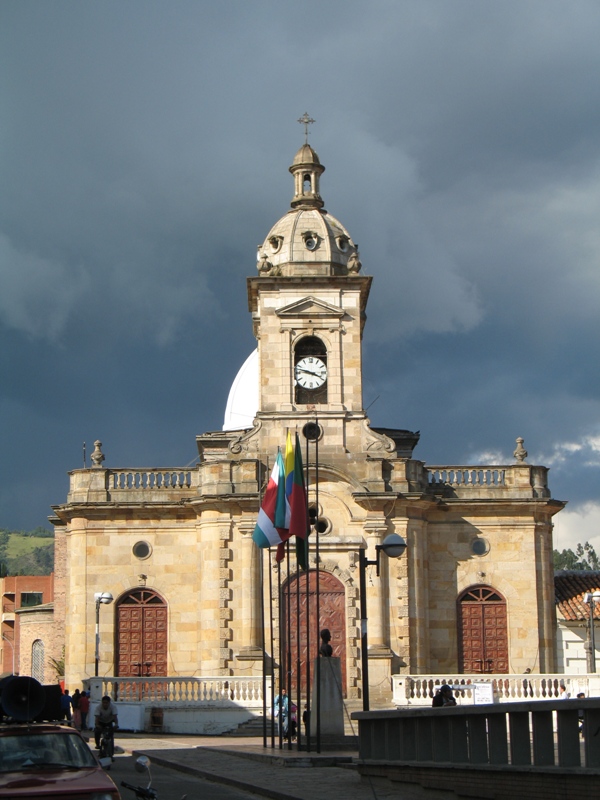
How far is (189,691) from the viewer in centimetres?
4000

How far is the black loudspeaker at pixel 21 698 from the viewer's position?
18.7 meters

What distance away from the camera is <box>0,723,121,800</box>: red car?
48.0 ft

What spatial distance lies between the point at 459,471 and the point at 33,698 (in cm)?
2945

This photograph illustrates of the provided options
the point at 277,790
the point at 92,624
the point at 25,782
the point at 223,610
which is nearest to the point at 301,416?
the point at 223,610

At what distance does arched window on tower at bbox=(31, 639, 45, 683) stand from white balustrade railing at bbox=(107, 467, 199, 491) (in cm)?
1998

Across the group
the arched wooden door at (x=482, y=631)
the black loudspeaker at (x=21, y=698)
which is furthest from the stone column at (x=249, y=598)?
the black loudspeaker at (x=21, y=698)

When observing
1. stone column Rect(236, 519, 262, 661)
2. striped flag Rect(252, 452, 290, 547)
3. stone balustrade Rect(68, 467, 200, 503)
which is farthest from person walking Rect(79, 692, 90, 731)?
striped flag Rect(252, 452, 290, 547)

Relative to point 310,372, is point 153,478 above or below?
below

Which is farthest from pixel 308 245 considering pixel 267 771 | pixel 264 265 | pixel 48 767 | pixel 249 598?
pixel 48 767

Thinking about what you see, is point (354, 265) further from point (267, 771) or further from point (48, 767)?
point (48, 767)

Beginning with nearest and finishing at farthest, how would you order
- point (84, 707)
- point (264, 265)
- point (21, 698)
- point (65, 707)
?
1. point (21, 698)
2. point (65, 707)
3. point (84, 707)
4. point (264, 265)

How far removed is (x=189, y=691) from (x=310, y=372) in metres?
12.1

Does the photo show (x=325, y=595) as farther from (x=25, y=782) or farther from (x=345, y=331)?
(x=25, y=782)

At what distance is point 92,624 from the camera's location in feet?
146
